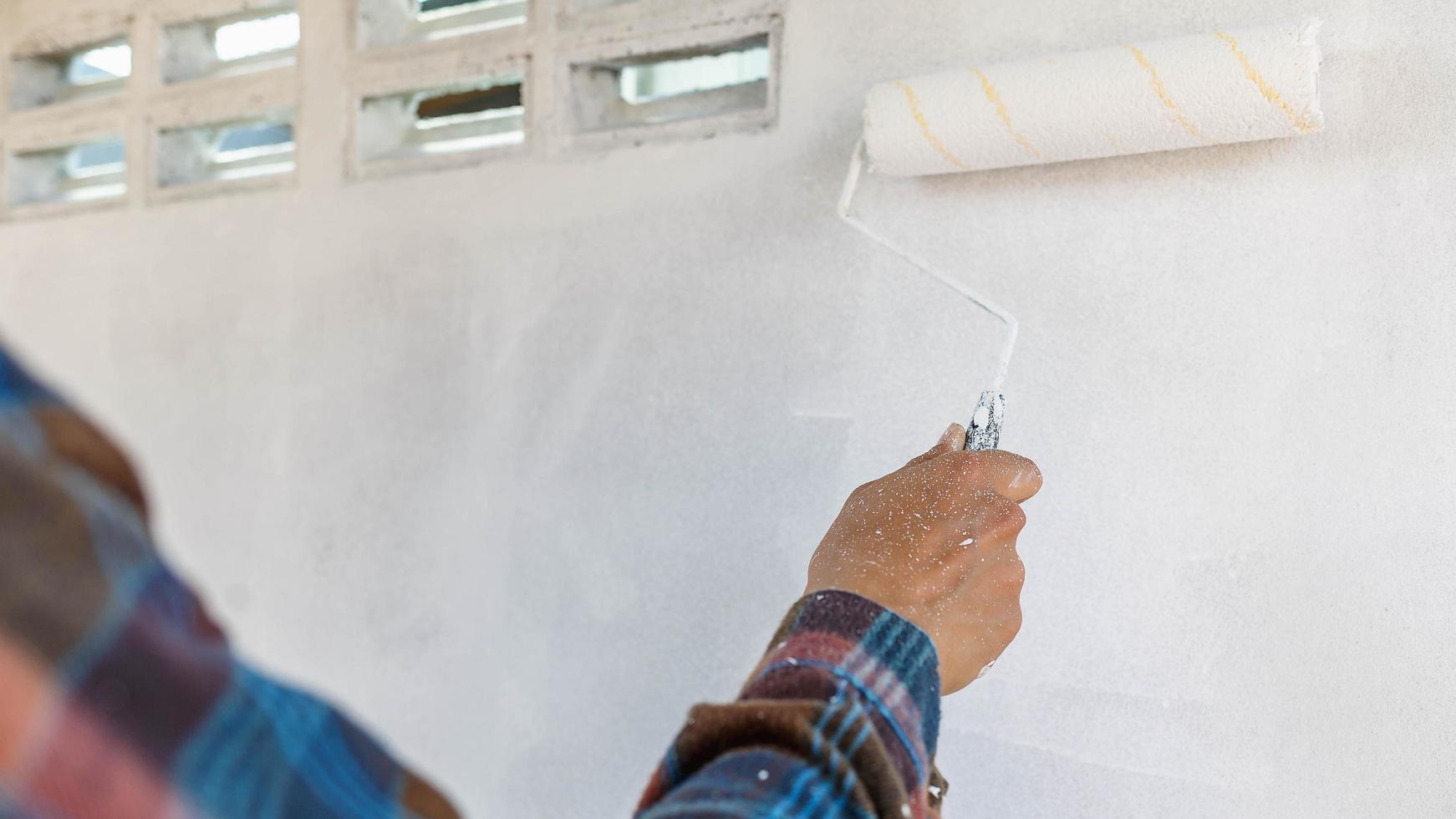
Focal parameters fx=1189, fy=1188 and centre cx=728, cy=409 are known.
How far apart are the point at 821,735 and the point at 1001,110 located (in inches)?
29.4

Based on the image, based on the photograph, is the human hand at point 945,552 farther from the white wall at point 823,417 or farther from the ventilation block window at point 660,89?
the ventilation block window at point 660,89

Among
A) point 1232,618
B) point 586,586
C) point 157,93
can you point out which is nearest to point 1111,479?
point 1232,618

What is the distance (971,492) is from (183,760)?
0.76 metres

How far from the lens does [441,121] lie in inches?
68.1

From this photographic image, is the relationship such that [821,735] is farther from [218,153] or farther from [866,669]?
[218,153]

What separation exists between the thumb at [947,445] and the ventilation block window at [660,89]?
1.72ft

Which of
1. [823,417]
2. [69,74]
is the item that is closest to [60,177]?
[69,74]

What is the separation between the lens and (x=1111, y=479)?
3.75 ft

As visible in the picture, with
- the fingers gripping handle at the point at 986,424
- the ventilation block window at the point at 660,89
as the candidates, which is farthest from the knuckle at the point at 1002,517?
the ventilation block window at the point at 660,89

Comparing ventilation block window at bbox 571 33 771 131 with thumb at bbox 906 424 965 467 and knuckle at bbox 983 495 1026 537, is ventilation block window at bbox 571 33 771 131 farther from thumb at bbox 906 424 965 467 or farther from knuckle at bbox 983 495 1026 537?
knuckle at bbox 983 495 1026 537

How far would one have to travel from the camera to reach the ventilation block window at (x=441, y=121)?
1.64 metres

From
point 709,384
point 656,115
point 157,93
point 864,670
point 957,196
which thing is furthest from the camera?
point 157,93

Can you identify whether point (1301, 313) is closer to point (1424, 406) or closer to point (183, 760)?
point (1424, 406)

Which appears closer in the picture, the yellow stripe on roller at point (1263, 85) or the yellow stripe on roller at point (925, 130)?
the yellow stripe on roller at point (1263, 85)
